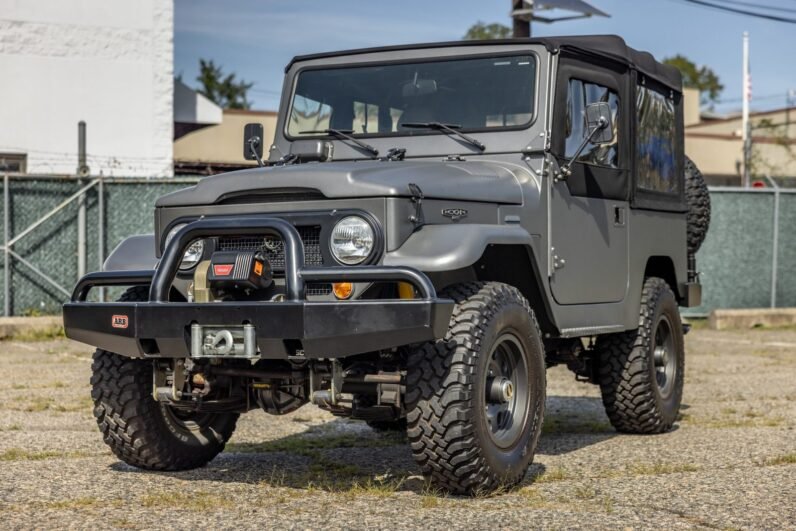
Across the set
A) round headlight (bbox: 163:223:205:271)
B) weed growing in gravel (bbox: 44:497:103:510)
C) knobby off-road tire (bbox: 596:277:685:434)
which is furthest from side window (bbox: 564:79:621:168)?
weed growing in gravel (bbox: 44:497:103:510)

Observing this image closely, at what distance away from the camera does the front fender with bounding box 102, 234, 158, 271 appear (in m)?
6.25

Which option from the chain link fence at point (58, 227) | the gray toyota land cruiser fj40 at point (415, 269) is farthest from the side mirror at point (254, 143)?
the chain link fence at point (58, 227)

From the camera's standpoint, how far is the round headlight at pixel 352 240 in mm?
5535

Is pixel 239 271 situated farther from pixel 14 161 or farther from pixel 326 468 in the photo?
pixel 14 161

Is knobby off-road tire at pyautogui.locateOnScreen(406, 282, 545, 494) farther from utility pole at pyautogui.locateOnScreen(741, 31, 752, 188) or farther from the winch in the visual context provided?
utility pole at pyautogui.locateOnScreen(741, 31, 752, 188)

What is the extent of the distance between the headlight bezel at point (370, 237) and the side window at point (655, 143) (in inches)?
120

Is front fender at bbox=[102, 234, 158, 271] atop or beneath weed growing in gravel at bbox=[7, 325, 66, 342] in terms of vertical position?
atop

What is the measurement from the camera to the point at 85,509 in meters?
5.39

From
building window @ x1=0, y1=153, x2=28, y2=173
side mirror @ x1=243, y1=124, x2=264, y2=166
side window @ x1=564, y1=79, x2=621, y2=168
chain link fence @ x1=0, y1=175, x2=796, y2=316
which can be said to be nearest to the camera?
side window @ x1=564, y1=79, x2=621, y2=168

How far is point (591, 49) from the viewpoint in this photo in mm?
7473

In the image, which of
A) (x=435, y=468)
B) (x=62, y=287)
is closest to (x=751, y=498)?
(x=435, y=468)

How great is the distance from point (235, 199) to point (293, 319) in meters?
1.02

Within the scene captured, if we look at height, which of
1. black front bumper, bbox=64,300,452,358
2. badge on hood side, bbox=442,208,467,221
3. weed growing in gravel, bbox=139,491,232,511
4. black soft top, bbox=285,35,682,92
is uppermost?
black soft top, bbox=285,35,682,92

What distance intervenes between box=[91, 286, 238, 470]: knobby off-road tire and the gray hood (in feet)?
2.35
